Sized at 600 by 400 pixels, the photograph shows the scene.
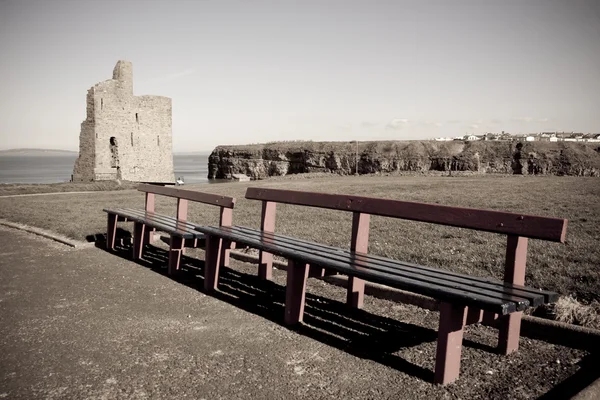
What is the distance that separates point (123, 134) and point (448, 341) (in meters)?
32.2

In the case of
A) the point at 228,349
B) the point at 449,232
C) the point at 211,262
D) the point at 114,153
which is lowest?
the point at 228,349

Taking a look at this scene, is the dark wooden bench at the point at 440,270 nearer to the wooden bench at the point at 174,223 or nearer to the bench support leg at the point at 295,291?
the bench support leg at the point at 295,291

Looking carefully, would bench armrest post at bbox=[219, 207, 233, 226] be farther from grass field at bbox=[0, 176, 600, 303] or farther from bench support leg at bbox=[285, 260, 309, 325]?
grass field at bbox=[0, 176, 600, 303]

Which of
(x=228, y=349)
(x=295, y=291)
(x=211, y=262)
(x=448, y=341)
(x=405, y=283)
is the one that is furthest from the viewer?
(x=211, y=262)

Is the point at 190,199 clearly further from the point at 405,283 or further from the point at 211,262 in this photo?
the point at 405,283

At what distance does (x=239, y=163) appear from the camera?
278ft

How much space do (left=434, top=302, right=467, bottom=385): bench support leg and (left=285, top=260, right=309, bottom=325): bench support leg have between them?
1399mm

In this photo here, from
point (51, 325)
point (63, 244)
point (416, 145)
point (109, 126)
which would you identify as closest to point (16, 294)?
point (51, 325)

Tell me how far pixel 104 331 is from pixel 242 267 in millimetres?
2429

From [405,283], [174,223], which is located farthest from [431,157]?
[405,283]

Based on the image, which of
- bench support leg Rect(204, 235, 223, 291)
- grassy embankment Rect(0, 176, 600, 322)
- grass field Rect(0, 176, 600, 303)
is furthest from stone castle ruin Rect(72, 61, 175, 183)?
bench support leg Rect(204, 235, 223, 291)

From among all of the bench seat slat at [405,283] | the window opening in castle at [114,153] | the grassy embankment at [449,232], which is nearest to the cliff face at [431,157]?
the window opening in castle at [114,153]

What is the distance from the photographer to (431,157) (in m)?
54.6

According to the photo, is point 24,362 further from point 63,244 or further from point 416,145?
point 416,145
